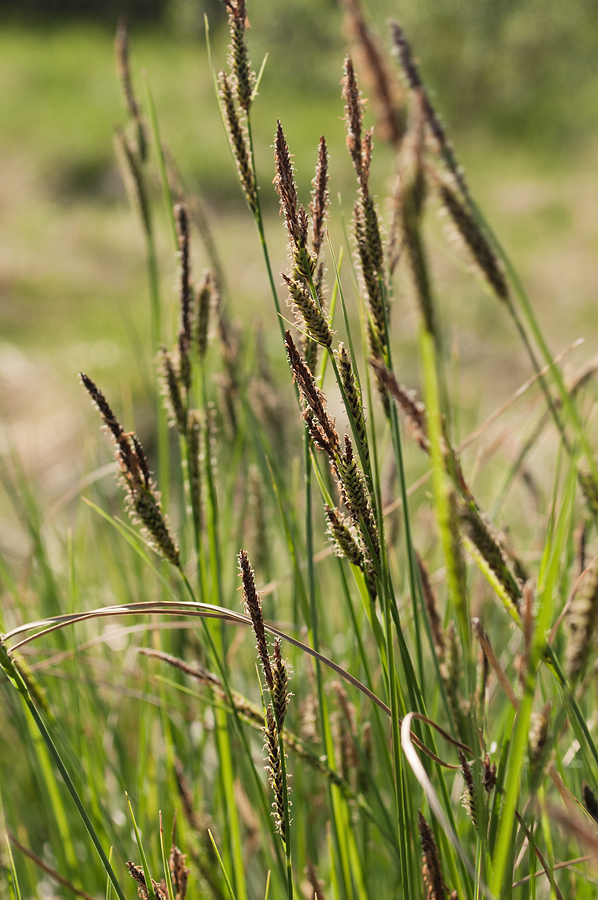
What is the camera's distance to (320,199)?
32 centimetres

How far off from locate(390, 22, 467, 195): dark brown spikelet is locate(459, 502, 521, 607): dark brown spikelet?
0.13m

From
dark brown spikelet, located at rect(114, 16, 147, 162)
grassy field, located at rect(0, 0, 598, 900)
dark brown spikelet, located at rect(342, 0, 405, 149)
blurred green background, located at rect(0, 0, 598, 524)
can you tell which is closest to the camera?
dark brown spikelet, located at rect(342, 0, 405, 149)

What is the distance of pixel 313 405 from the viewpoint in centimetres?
27

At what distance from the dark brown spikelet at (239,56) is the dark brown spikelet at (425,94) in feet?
0.22

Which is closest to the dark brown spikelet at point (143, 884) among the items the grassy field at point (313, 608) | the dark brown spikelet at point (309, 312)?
the grassy field at point (313, 608)

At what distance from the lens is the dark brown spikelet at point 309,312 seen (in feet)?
0.83

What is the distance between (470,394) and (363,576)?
250 centimetres

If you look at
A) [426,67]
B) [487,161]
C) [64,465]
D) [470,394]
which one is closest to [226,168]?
[487,161]

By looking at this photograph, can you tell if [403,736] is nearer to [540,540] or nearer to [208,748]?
[540,540]

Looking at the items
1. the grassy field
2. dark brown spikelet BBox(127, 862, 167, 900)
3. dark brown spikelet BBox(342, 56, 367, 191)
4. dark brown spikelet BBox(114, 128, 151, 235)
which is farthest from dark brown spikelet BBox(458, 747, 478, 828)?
dark brown spikelet BBox(114, 128, 151, 235)

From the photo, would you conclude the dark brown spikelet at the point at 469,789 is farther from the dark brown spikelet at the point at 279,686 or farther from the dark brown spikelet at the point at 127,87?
the dark brown spikelet at the point at 127,87

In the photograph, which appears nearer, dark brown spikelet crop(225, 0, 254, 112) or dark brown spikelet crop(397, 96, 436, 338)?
dark brown spikelet crop(397, 96, 436, 338)

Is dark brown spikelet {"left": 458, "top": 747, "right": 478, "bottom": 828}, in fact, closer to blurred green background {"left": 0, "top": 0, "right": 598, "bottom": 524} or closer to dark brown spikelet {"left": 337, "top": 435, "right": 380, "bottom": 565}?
dark brown spikelet {"left": 337, "top": 435, "right": 380, "bottom": 565}

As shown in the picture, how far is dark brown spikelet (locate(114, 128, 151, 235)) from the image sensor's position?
56cm
